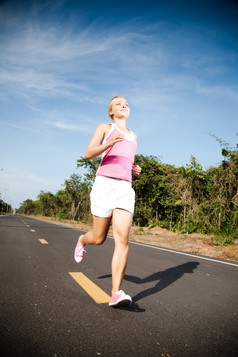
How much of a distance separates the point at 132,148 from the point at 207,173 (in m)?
12.0

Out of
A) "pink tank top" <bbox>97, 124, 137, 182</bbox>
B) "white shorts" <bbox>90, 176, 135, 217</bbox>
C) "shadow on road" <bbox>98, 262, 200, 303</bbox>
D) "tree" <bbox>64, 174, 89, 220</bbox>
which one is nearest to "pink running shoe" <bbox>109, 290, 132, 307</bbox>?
"shadow on road" <bbox>98, 262, 200, 303</bbox>

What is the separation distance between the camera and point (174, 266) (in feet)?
17.9

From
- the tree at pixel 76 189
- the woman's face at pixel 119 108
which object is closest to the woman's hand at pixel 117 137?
the woman's face at pixel 119 108

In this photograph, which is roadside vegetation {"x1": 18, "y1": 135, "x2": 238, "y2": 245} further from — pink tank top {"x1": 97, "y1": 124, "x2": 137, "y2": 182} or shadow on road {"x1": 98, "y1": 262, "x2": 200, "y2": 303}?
pink tank top {"x1": 97, "y1": 124, "x2": 137, "y2": 182}

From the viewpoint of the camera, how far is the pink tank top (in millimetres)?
2852

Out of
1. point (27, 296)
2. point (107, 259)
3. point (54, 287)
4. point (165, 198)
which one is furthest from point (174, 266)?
point (165, 198)

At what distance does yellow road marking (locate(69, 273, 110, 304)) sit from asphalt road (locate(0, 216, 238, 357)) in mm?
67

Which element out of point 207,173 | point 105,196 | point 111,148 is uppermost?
point 207,173

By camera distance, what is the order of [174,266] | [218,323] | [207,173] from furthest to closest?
[207,173]
[174,266]
[218,323]

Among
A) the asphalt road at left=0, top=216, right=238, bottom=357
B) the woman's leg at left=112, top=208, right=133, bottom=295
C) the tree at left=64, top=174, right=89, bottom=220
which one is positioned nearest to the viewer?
the asphalt road at left=0, top=216, right=238, bottom=357

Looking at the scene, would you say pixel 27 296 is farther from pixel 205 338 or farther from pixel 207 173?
pixel 207 173

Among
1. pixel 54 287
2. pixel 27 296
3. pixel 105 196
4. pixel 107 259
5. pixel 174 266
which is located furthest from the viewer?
pixel 107 259

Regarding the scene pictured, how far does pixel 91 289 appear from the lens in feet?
11.1

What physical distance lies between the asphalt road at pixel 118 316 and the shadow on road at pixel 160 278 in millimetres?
14
